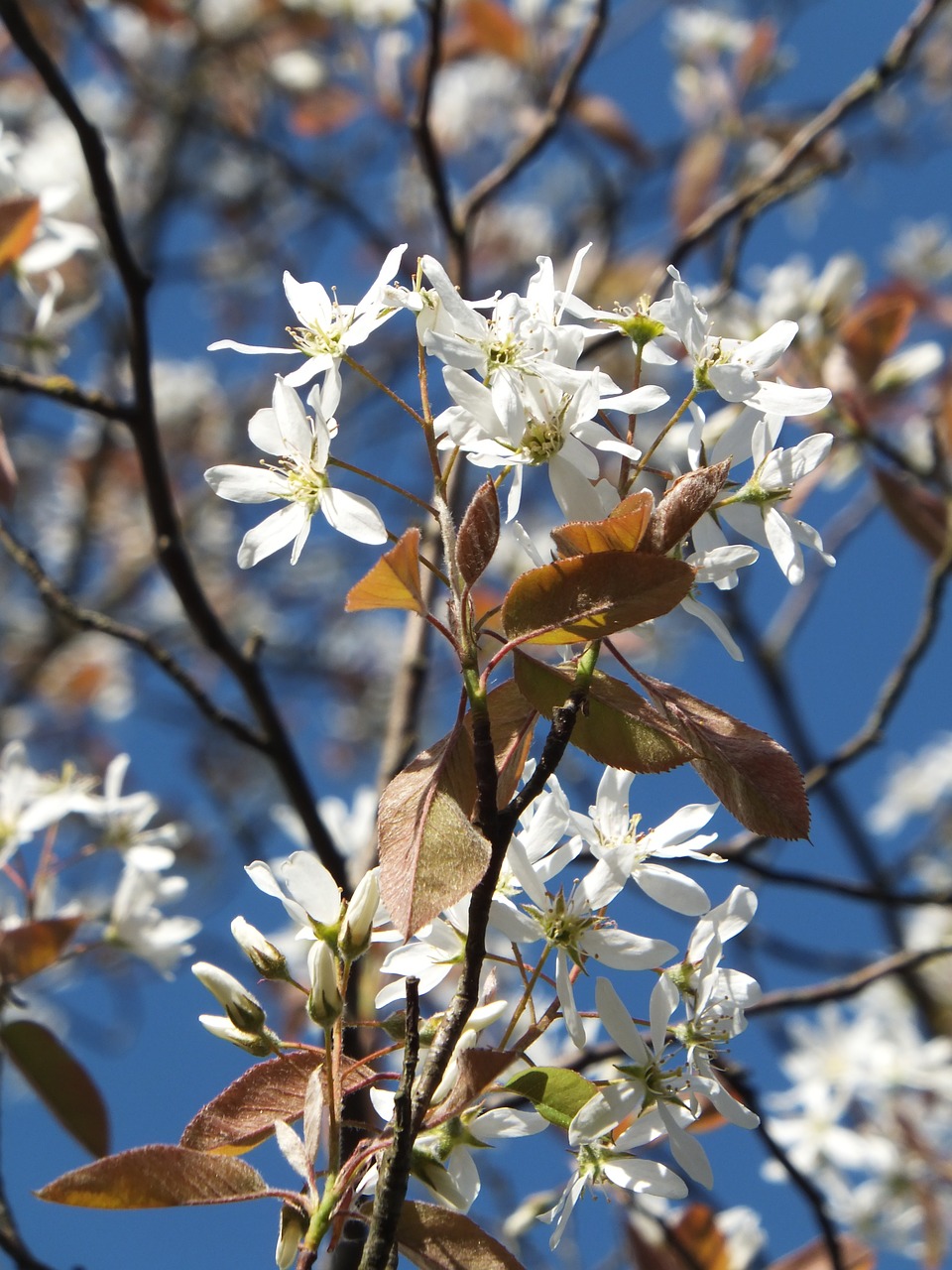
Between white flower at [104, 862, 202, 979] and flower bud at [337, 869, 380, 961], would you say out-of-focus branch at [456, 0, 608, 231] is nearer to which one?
white flower at [104, 862, 202, 979]

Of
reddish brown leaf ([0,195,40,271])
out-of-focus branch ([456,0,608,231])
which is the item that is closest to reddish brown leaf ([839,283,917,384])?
out-of-focus branch ([456,0,608,231])

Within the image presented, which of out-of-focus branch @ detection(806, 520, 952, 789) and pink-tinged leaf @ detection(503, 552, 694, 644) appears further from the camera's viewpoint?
out-of-focus branch @ detection(806, 520, 952, 789)

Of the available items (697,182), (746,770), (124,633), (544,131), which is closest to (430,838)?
(746,770)

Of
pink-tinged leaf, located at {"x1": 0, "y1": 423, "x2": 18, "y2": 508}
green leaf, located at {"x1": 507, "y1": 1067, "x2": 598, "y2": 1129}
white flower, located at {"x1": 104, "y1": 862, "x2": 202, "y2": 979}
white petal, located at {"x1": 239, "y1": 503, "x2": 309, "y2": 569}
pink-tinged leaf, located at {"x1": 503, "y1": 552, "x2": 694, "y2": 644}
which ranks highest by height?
pink-tinged leaf, located at {"x1": 0, "y1": 423, "x2": 18, "y2": 508}

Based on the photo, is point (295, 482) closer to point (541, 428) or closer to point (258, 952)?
point (541, 428)

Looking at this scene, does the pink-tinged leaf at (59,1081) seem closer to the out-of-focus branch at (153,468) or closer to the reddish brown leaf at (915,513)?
the out-of-focus branch at (153,468)

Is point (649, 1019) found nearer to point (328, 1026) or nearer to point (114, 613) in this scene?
point (328, 1026)
